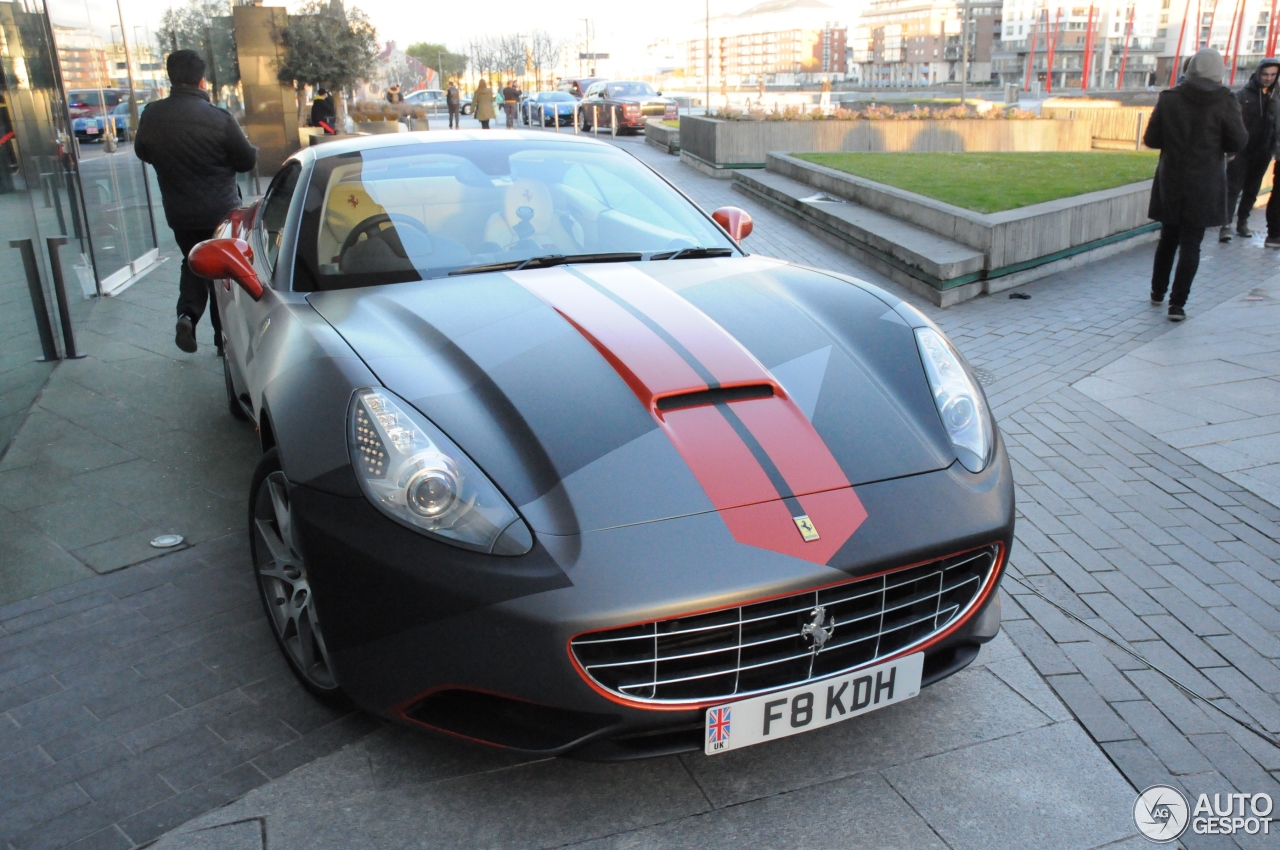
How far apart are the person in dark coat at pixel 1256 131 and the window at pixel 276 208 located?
9.05 meters

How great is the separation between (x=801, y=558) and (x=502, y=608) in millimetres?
662

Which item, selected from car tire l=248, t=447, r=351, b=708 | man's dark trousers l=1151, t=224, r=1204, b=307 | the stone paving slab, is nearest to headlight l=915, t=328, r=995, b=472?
car tire l=248, t=447, r=351, b=708

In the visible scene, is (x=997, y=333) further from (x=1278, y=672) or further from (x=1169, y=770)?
(x=1169, y=770)

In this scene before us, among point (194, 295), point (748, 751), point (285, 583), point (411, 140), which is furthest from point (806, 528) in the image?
point (194, 295)

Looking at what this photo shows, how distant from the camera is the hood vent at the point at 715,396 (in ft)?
8.38

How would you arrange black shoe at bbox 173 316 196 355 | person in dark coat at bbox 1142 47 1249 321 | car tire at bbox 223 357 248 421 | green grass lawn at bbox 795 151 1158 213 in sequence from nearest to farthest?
car tire at bbox 223 357 248 421 < black shoe at bbox 173 316 196 355 < person in dark coat at bbox 1142 47 1249 321 < green grass lawn at bbox 795 151 1158 213

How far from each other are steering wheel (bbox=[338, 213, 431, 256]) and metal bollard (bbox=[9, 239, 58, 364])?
3.80m

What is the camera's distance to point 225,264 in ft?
11.8

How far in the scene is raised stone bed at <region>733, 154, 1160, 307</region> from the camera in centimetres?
820

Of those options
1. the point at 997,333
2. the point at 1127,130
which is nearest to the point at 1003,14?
the point at 1127,130

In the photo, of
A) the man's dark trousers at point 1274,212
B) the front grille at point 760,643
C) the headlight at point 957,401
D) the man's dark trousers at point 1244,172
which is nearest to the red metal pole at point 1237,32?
the man's dark trousers at point 1244,172

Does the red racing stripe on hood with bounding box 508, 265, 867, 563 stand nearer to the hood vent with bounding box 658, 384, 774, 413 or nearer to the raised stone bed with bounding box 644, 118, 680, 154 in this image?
the hood vent with bounding box 658, 384, 774, 413

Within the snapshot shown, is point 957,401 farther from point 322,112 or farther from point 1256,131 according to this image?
point 322,112

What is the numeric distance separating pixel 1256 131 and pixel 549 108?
97.2 ft
